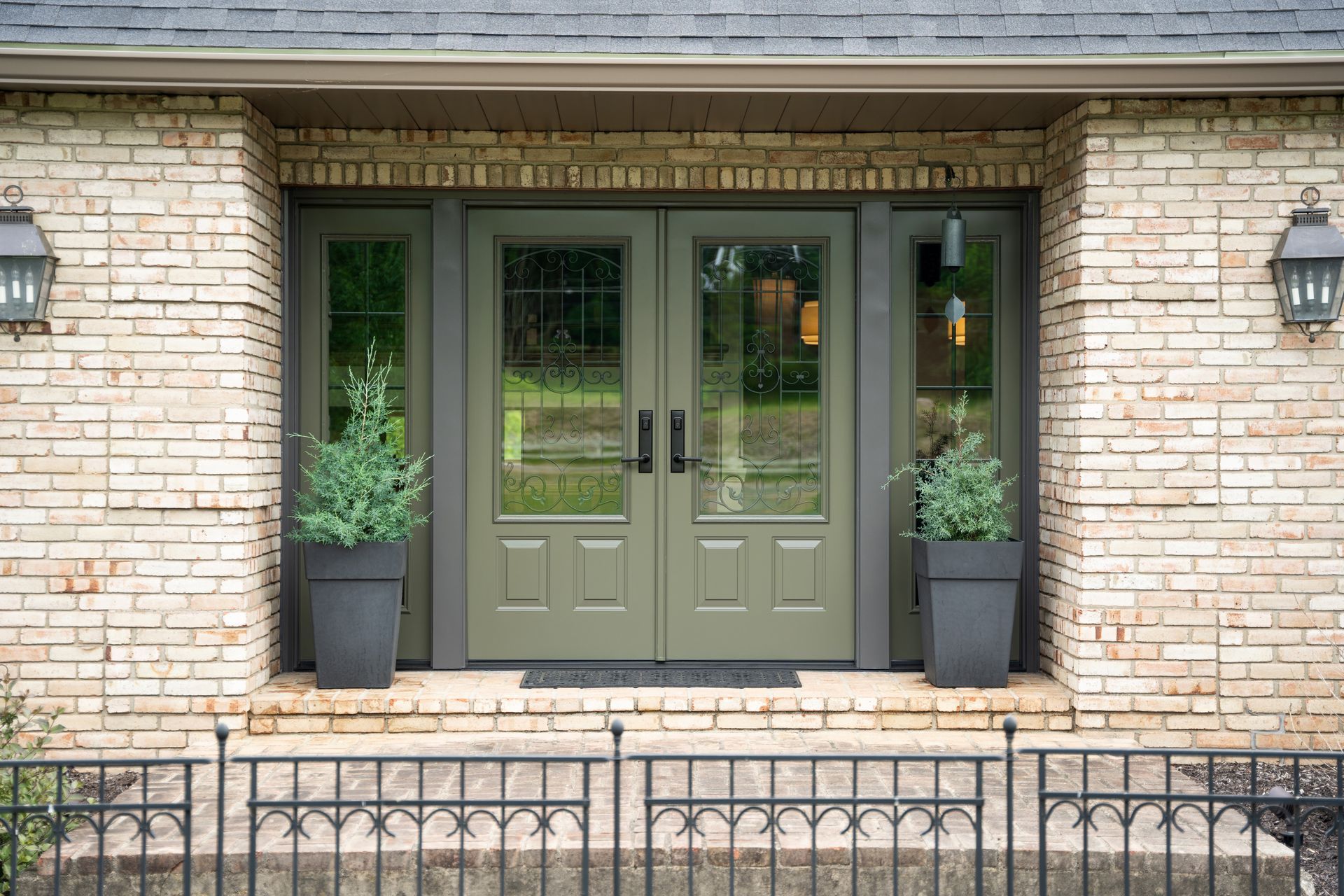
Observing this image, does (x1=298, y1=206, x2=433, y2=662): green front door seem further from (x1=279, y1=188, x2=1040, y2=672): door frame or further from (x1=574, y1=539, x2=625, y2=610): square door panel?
(x1=574, y1=539, x2=625, y2=610): square door panel

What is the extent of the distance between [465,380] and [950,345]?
2.52 meters

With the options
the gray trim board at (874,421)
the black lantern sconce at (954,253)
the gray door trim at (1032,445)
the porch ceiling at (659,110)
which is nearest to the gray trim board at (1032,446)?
the gray door trim at (1032,445)

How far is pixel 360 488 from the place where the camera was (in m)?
5.04

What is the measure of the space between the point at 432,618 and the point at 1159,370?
371cm

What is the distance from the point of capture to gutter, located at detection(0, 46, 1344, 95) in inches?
181

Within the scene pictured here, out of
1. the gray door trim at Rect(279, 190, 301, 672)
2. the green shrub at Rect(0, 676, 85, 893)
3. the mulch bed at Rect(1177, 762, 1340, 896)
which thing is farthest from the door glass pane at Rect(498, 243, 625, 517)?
the mulch bed at Rect(1177, 762, 1340, 896)

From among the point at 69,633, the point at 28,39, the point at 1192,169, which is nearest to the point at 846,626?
the point at 1192,169

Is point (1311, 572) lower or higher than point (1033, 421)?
lower

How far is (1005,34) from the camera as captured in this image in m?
4.81

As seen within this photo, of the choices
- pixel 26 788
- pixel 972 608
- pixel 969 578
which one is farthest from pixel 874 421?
pixel 26 788

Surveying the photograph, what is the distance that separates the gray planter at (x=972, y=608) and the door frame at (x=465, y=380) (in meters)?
0.43

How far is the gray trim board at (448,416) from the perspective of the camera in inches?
217

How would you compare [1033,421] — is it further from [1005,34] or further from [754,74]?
[754,74]

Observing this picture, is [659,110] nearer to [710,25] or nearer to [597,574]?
[710,25]
